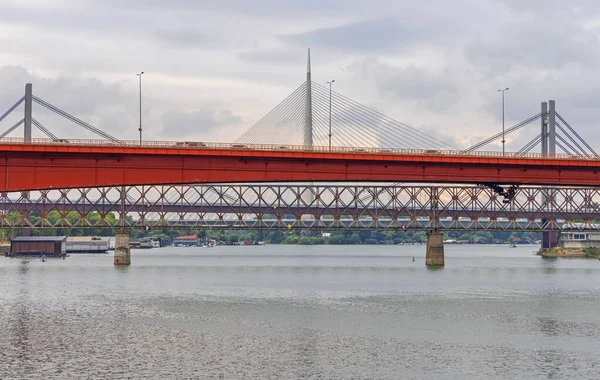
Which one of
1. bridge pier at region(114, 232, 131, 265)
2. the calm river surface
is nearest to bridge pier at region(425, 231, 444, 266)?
the calm river surface

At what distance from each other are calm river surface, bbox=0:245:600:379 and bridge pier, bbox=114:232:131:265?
44.2 meters

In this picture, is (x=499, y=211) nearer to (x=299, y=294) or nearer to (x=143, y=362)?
(x=299, y=294)

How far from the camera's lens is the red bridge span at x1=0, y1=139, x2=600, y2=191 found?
278 feet

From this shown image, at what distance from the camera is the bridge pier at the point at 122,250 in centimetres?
15688

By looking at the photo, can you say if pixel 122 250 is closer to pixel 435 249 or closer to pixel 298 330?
pixel 435 249

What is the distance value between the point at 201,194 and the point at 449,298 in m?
88.2

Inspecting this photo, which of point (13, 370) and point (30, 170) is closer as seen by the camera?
point (13, 370)

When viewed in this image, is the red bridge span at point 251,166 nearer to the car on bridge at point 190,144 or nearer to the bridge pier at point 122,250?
the car on bridge at point 190,144

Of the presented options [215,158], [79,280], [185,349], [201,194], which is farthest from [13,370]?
[201,194]

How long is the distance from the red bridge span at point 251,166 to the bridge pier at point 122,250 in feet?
228

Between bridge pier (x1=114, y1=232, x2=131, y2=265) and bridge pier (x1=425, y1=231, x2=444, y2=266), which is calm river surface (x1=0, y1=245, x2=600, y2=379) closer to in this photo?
bridge pier (x1=114, y1=232, x2=131, y2=265)

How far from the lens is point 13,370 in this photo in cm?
5056

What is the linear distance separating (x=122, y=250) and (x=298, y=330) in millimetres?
96650

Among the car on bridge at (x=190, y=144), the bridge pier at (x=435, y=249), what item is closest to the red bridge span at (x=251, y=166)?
the car on bridge at (x=190, y=144)
